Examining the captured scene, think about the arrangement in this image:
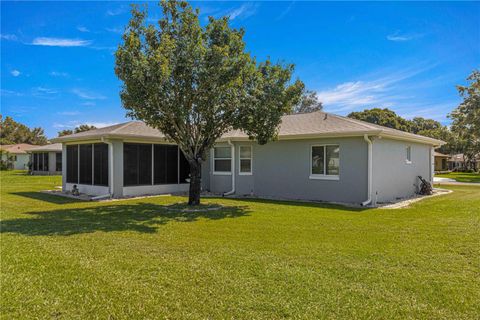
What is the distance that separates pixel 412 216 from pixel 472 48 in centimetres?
1205

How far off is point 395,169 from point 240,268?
36.3 feet

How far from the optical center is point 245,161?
51.0 feet

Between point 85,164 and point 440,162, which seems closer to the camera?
point 85,164

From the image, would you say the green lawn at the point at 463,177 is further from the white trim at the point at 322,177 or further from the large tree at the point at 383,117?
the white trim at the point at 322,177

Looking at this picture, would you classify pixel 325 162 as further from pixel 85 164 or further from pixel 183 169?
pixel 85 164

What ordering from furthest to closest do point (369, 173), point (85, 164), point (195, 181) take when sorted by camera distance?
1. point (85, 164)
2. point (369, 173)
3. point (195, 181)

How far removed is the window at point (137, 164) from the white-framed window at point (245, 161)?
4.25 metres

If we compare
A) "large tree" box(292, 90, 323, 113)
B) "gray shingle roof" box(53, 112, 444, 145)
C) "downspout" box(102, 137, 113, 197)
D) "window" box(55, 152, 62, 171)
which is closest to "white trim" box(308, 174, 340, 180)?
"gray shingle roof" box(53, 112, 444, 145)

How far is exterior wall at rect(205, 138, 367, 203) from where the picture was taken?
40.2ft

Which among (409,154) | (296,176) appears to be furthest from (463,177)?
(296,176)

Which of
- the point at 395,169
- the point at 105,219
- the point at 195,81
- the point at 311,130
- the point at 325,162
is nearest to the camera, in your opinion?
the point at 105,219

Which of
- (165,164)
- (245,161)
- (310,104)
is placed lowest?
(165,164)

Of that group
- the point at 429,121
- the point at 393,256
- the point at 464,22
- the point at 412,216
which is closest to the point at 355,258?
the point at 393,256

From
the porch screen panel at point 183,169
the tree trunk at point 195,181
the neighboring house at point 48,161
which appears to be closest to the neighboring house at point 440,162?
the porch screen panel at point 183,169
